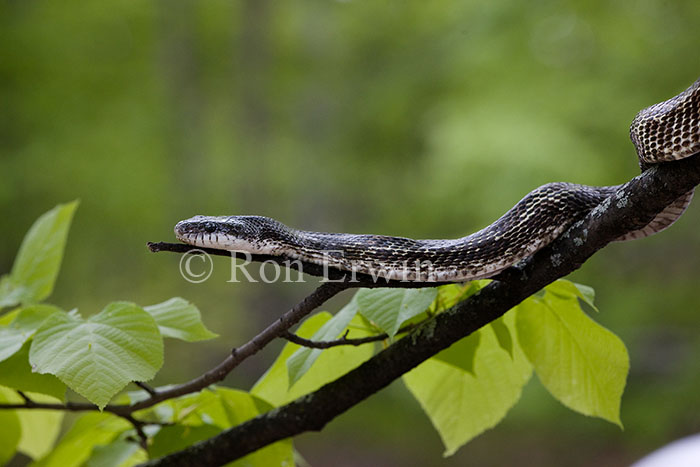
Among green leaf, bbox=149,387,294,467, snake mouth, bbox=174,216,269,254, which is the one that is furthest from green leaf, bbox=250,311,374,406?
snake mouth, bbox=174,216,269,254

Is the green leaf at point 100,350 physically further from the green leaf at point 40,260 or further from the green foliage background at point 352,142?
the green foliage background at point 352,142

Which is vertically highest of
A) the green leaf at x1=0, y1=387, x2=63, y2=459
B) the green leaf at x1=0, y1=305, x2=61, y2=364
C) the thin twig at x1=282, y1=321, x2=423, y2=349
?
the green leaf at x1=0, y1=305, x2=61, y2=364

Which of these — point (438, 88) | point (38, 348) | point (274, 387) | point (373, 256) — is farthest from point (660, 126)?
point (438, 88)

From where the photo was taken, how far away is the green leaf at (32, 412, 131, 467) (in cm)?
100

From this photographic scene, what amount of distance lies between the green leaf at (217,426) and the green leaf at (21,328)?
225 mm

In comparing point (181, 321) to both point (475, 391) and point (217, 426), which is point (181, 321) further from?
point (475, 391)

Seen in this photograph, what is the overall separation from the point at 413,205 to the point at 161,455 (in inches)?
188

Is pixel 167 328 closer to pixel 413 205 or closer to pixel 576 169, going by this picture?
pixel 576 169

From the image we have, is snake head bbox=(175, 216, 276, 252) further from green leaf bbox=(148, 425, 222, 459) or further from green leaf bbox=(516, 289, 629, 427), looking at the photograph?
green leaf bbox=(516, 289, 629, 427)

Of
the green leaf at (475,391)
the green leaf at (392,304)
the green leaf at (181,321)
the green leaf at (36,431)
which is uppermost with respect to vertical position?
the green leaf at (181,321)

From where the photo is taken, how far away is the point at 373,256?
3.27 ft

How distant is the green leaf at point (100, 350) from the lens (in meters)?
0.74

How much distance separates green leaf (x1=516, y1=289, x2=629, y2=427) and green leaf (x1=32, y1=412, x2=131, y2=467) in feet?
2.02

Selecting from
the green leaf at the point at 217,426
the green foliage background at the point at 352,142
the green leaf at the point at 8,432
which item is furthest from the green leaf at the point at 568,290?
the green foliage background at the point at 352,142
